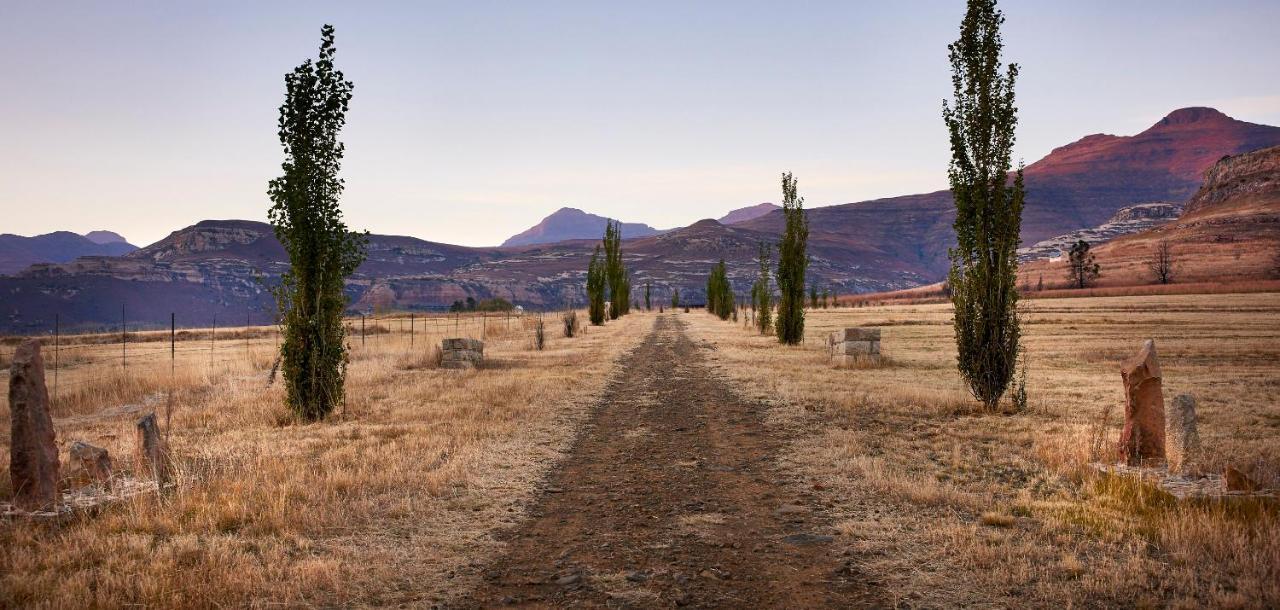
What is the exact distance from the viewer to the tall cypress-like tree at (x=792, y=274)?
3017 centimetres

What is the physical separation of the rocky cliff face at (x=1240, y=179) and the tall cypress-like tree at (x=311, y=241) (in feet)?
712

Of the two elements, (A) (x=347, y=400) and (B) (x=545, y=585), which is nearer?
(B) (x=545, y=585)

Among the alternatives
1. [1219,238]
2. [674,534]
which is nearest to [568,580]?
[674,534]

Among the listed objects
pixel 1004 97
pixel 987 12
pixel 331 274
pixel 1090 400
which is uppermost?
pixel 987 12

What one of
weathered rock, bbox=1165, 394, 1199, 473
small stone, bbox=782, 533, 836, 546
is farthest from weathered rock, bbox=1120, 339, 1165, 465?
small stone, bbox=782, 533, 836, 546

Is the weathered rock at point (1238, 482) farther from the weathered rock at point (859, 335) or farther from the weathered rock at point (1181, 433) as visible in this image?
the weathered rock at point (859, 335)

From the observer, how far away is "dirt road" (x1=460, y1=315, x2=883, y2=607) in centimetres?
496

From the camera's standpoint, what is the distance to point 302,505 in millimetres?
6973

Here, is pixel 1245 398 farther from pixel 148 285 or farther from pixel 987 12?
pixel 148 285

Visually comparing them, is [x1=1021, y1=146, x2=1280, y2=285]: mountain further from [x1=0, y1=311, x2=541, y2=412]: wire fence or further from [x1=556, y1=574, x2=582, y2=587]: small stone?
[x1=556, y1=574, x2=582, y2=587]: small stone

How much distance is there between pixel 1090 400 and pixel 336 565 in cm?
1431

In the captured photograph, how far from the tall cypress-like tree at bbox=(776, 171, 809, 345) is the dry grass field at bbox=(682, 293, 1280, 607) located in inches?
460

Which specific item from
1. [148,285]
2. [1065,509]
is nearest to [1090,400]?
[1065,509]

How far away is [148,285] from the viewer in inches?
6447
